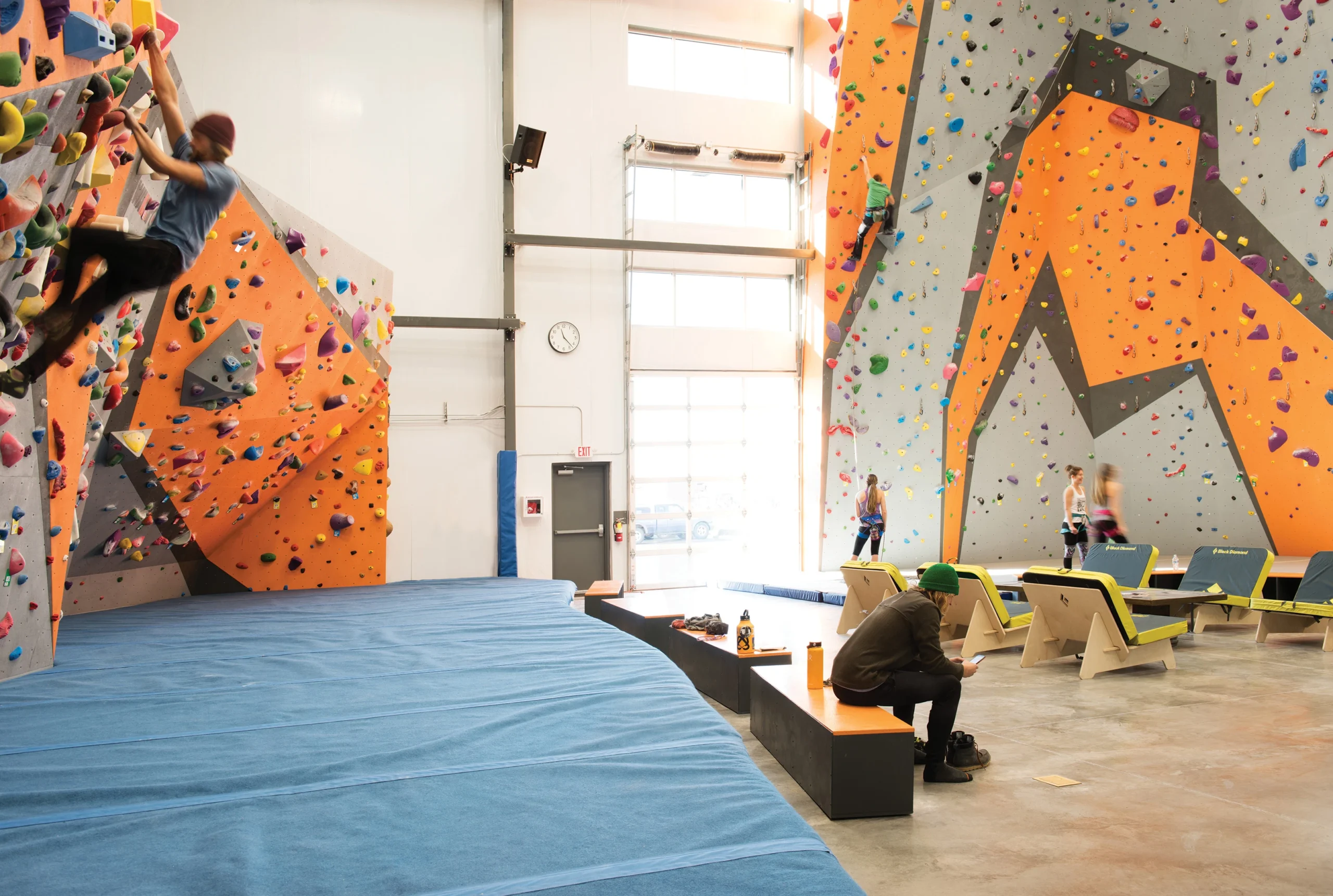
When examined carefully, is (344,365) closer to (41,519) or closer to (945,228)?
(41,519)

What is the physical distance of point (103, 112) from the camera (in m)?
3.41

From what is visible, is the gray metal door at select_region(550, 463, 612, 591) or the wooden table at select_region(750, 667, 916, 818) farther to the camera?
the gray metal door at select_region(550, 463, 612, 591)

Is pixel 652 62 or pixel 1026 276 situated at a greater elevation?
pixel 652 62

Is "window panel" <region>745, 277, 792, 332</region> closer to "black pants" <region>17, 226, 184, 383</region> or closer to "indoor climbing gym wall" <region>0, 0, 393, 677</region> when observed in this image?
"indoor climbing gym wall" <region>0, 0, 393, 677</region>

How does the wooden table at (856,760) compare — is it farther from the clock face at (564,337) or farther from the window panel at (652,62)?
the window panel at (652,62)

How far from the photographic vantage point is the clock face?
1155 cm

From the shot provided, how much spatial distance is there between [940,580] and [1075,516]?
21.8 ft

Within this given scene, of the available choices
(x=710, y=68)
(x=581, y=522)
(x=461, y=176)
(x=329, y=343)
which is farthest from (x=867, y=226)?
(x=329, y=343)

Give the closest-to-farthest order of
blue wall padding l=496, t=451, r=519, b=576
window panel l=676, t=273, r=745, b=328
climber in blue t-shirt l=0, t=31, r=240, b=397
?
climber in blue t-shirt l=0, t=31, r=240, b=397 → blue wall padding l=496, t=451, r=519, b=576 → window panel l=676, t=273, r=745, b=328

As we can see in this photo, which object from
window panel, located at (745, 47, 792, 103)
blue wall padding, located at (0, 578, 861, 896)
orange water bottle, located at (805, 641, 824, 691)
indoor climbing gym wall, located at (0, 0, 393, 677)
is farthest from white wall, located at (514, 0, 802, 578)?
orange water bottle, located at (805, 641, 824, 691)

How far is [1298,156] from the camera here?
9.41 metres

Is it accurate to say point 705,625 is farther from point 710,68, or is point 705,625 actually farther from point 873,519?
point 710,68

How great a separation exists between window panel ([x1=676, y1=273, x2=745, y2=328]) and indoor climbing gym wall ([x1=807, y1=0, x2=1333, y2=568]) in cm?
132

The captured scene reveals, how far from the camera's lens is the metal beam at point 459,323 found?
1088 cm
